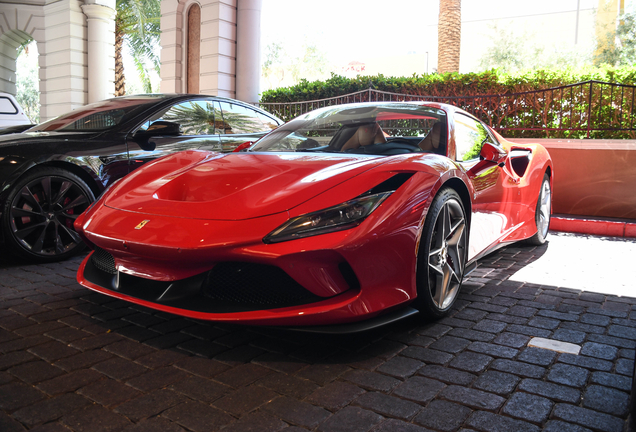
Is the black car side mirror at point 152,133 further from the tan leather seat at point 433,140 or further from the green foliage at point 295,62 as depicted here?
the green foliage at point 295,62

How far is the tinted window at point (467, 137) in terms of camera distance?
11.8 feet

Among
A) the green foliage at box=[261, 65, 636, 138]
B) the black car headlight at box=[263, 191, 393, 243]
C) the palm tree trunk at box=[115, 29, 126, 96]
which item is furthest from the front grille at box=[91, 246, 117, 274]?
the palm tree trunk at box=[115, 29, 126, 96]

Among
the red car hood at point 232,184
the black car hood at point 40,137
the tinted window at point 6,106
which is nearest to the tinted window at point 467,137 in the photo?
the red car hood at point 232,184

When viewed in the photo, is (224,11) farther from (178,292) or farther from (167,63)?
(178,292)

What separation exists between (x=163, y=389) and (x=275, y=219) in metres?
0.85

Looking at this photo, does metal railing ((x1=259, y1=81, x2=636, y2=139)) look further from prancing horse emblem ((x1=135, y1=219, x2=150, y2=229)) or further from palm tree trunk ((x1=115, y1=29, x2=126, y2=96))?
palm tree trunk ((x1=115, y1=29, x2=126, y2=96))

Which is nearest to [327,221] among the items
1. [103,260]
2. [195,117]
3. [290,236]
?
[290,236]

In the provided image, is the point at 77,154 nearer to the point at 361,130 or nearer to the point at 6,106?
the point at 361,130

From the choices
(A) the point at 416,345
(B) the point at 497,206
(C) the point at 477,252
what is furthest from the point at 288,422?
(B) the point at 497,206

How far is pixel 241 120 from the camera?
585 centimetres

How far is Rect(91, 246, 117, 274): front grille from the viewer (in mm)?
2811

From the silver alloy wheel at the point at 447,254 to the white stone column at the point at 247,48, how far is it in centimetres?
1092

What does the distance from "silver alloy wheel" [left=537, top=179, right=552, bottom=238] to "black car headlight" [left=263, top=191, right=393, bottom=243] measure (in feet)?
10.8

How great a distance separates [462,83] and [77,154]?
10529 millimetres
